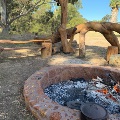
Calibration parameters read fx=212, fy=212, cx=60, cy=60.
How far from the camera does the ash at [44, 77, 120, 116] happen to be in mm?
3906

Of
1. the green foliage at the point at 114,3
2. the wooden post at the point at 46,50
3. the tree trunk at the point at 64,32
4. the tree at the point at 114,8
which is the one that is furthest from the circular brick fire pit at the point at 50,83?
the tree at the point at 114,8

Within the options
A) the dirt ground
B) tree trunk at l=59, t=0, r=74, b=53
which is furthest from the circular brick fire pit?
tree trunk at l=59, t=0, r=74, b=53

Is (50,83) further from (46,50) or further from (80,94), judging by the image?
(46,50)

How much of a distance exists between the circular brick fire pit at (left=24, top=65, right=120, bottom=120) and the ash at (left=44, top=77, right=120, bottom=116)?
0.48 ft

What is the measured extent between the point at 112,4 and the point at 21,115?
20854 millimetres

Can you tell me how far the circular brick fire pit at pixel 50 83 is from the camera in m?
2.87

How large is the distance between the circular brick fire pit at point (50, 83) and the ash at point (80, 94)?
147 mm

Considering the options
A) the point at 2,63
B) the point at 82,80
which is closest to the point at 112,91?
the point at 82,80

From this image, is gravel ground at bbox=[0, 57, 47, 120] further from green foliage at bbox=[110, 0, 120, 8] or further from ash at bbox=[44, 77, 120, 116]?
green foliage at bbox=[110, 0, 120, 8]

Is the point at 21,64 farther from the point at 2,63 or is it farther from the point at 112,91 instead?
the point at 112,91

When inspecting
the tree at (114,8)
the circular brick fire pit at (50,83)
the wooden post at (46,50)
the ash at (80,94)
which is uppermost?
the tree at (114,8)

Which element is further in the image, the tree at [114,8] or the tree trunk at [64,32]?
the tree at [114,8]

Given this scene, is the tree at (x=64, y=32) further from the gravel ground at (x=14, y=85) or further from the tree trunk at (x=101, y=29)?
the gravel ground at (x=14, y=85)

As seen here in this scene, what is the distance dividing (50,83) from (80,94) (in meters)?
0.70
